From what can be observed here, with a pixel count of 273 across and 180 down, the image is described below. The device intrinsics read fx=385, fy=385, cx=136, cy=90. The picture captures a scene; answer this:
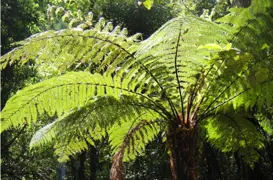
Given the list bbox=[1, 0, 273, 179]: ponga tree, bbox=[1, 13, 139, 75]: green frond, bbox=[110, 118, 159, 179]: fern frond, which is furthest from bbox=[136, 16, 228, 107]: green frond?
bbox=[110, 118, 159, 179]: fern frond

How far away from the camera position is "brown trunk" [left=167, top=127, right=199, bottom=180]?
7.82 feet

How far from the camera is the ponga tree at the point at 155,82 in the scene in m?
2.34

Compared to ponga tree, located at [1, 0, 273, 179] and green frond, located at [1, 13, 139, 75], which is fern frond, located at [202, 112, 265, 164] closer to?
ponga tree, located at [1, 0, 273, 179]

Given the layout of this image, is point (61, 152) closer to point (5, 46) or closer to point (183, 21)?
point (183, 21)

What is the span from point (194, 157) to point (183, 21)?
0.88 meters

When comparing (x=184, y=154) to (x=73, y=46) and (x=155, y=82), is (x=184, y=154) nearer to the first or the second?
(x=155, y=82)

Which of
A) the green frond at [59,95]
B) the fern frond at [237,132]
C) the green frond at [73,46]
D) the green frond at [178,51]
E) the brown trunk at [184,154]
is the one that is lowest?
the brown trunk at [184,154]

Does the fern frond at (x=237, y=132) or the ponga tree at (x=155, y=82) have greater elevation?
the ponga tree at (x=155, y=82)

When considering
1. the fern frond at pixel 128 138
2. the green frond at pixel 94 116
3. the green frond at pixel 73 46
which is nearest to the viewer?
the fern frond at pixel 128 138

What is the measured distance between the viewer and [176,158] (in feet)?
7.91

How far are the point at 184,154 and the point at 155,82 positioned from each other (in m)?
0.53

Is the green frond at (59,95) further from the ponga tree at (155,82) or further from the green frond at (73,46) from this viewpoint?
the green frond at (73,46)

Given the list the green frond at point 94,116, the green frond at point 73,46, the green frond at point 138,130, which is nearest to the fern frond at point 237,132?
the green frond at point 138,130

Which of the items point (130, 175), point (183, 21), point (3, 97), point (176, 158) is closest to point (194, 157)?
point (176, 158)
